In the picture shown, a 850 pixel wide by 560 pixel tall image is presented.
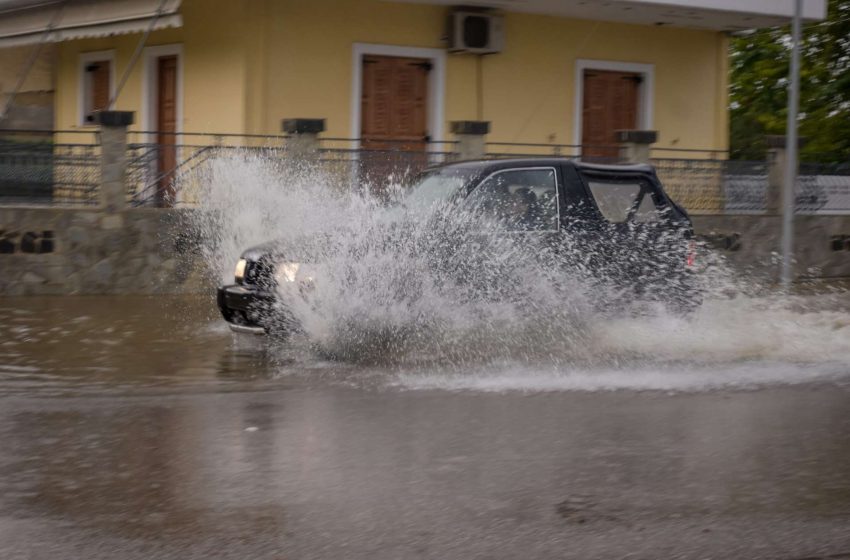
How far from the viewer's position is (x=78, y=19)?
1903 centimetres

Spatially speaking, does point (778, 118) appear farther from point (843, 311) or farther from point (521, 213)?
point (521, 213)

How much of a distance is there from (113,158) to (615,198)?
282 inches

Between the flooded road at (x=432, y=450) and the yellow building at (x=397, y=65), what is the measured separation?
7.74 m

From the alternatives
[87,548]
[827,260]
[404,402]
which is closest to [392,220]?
[404,402]

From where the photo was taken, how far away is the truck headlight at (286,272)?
990 cm

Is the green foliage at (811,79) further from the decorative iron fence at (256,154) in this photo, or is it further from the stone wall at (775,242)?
the decorative iron fence at (256,154)

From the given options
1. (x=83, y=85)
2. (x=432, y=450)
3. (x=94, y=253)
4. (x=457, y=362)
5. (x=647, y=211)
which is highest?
(x=83, y=85)

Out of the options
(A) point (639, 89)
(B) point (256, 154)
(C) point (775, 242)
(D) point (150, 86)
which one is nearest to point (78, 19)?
(D) point (150, 86)

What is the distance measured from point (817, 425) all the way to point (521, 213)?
3421 mm

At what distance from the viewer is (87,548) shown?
5.09 m

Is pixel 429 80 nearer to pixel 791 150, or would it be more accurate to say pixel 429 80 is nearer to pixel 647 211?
pixel 791 150

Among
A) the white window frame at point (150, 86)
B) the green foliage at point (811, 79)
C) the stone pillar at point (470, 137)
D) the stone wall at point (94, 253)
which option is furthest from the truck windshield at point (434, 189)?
the green foliage at point (811, 79)

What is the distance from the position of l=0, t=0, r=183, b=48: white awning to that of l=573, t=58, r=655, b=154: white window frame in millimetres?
7106

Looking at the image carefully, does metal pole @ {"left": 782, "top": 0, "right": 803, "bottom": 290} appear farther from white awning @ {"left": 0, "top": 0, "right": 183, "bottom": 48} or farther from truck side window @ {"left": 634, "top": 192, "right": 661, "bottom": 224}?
white awning @ {"left": 0, "top": 0, "right": 183, "bottom": 48}
